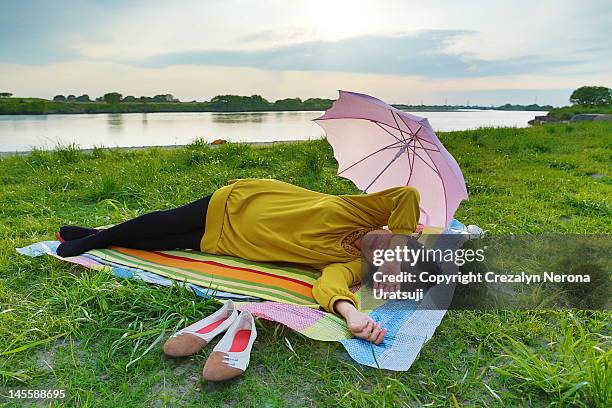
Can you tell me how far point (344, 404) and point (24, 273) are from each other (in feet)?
6.49

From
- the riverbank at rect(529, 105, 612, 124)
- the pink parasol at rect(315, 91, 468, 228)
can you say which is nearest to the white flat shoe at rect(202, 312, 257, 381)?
the pink parasol at rect(315, 91, 468, 228)

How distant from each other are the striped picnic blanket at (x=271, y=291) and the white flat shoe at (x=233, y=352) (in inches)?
4.0

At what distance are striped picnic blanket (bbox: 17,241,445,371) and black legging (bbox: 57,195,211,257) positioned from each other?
2.0 inches

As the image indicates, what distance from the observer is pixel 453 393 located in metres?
1.89

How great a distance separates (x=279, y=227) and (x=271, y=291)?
38cm

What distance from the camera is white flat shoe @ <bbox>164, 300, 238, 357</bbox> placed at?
80.2 inches

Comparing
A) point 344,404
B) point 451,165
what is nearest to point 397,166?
point 451,165

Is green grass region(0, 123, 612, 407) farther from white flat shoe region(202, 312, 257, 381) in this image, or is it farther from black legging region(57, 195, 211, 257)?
black legging region(57, 195, 211, 257)

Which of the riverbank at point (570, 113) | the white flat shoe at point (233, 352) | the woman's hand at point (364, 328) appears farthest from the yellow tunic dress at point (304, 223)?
the riverbank at point (570, 113)

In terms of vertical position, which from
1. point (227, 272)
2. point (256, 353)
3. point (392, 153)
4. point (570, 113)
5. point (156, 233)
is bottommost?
point (256, 353)

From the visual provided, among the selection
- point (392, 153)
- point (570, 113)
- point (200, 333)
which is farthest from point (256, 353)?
point (570, 113)

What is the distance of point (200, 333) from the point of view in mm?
2148

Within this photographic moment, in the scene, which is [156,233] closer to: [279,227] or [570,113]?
[279,227]

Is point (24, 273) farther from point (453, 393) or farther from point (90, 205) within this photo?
point (453, 393)
